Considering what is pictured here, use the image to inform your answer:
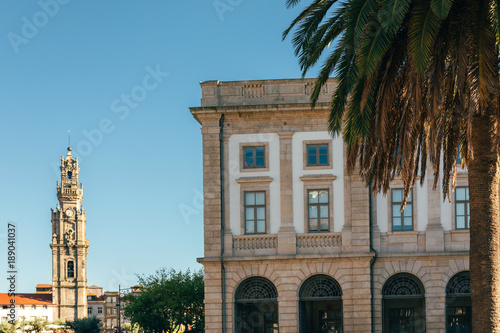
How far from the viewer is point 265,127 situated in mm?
36250

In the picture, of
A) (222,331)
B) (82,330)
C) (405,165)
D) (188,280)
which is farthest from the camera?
(82,330)

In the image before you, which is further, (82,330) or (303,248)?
(82,330)

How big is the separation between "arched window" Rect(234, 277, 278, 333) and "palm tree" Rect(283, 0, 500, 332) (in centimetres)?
1837

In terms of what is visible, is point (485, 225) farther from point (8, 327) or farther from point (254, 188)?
point (8, 327)

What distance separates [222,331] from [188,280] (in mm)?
18499

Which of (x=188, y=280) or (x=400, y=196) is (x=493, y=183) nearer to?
(x=400, y=196)

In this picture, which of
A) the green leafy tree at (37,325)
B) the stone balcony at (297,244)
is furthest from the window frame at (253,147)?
the green leafy tree at (37,325)

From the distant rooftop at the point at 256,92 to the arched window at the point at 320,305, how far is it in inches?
333

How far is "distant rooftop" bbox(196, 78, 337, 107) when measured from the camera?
3606 cm

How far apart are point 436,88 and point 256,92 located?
20.9 m

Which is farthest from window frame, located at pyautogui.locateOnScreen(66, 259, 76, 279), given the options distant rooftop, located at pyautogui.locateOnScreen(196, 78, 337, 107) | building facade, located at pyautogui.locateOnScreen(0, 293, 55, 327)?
distant rooftop, located at pyautogui.locateOnScreen(196, 78, 337, 107)

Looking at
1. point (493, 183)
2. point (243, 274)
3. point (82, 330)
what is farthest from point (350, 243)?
point (82, 330)

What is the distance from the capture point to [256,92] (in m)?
36.3

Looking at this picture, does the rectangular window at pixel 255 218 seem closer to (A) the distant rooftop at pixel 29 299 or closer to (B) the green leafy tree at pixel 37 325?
(B) the green leafy tree at pixel 37 325
